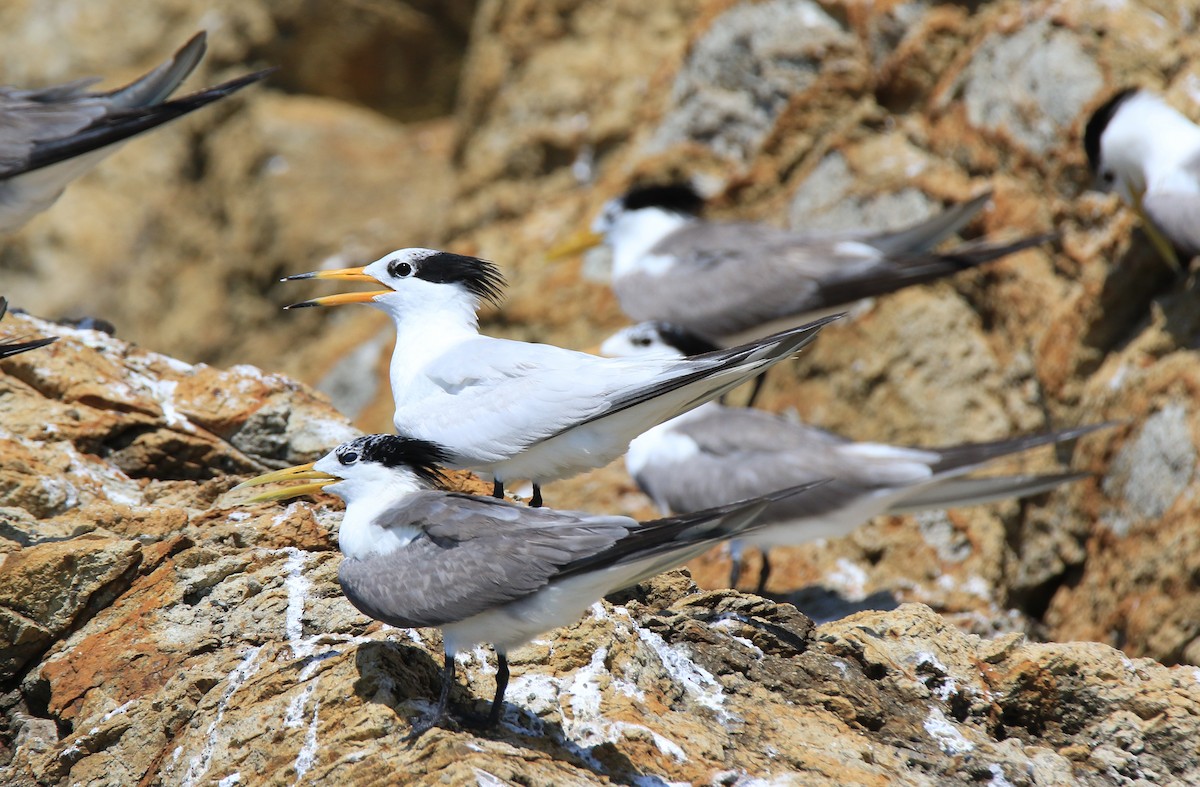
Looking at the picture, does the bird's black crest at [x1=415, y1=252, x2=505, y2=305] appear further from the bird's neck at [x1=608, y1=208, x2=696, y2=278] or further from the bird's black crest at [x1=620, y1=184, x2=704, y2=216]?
the bird's black crest at [x1=620, y1=184, x2=704, y2=216]

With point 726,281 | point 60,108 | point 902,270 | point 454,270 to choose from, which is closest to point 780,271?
point 726,281

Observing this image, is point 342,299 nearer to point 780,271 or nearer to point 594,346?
point 594,346

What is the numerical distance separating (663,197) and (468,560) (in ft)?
16.9

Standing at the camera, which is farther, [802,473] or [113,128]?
[113,128]

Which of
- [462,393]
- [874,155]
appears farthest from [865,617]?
[874,155]

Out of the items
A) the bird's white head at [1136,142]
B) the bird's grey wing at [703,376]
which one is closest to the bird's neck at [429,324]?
the bird's grey wing at [703,376]

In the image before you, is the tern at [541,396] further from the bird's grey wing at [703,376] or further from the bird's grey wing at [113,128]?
the bird's grey wing at [113,128]

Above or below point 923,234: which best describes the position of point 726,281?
below

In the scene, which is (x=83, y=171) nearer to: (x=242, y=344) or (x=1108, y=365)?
(x=242, y=344)

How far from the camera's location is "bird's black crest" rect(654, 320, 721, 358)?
299 inches

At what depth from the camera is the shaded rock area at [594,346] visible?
444 centimetres

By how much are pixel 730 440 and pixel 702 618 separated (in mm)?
2028

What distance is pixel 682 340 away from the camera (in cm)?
761

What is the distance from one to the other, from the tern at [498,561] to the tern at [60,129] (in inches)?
140
